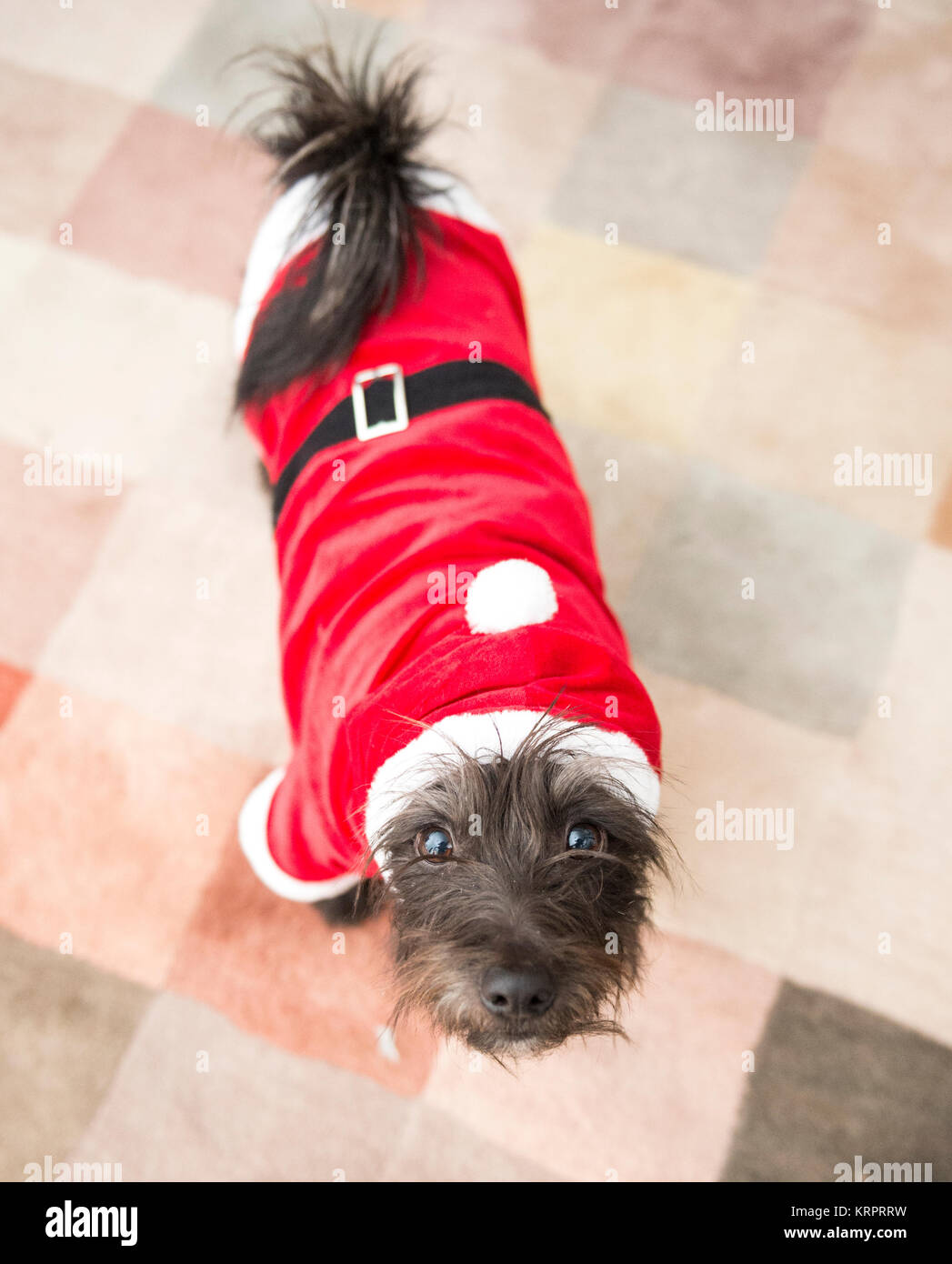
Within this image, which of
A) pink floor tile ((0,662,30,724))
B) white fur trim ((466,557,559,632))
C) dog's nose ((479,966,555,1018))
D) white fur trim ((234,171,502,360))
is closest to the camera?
dog's nose ((479,966,555,1018))

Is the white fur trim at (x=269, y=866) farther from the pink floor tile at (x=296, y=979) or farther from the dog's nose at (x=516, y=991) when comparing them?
the dog's nose at (x=516, y=991)

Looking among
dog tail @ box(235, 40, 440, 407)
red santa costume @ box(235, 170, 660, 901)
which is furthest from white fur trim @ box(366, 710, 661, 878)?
dog tail @ box(235, 40, 440, 407)

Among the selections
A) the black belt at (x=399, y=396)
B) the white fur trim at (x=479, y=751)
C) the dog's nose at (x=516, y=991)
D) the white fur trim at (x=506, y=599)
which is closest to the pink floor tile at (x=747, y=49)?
the black belt at (x=399, y=396)

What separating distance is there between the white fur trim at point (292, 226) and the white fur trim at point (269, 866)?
76 cm

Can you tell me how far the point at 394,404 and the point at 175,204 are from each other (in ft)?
4.19

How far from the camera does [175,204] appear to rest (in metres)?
2.22

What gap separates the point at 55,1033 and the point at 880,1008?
1.50m

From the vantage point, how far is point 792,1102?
1650 mm

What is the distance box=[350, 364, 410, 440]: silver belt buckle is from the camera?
4.35 ft

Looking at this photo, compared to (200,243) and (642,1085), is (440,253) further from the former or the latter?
(642,1085)

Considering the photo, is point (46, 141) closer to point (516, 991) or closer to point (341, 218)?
point (341, 218)

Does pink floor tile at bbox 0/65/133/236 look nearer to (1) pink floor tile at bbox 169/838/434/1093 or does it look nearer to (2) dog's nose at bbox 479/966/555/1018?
(1) pink floor tile at bbox 169/838/434/1093

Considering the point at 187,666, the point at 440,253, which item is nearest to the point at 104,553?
the point at 187,666

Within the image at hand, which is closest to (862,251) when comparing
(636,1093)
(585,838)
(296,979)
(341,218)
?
(341,218)
